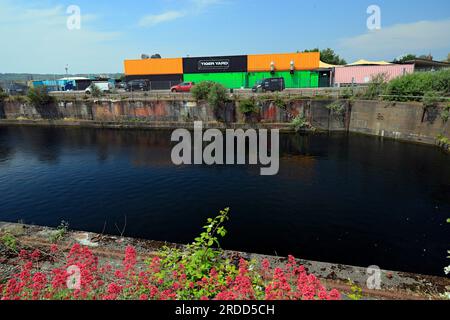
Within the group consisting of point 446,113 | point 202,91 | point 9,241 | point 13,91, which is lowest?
point 9,241

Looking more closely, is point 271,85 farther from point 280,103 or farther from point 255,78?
point 255,78

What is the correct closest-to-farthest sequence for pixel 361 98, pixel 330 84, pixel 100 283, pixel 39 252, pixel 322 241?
pixel 100 283 → pixel 39 252 → pixel 322 241 → pixel 361 98 → pixel 330 84

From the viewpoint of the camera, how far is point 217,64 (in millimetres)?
52438

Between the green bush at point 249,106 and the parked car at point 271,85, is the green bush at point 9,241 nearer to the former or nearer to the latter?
the green bush at point 249,106

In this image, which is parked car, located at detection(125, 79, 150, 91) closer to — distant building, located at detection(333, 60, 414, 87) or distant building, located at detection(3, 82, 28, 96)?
distant building, located at detection(3, 82, 28, 96)

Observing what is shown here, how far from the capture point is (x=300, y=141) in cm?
3061

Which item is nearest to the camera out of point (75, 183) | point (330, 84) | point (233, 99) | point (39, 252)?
point (39, 252)

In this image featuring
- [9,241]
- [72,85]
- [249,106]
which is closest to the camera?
[9,241]

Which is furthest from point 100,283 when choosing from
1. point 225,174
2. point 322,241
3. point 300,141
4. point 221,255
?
point 300,141

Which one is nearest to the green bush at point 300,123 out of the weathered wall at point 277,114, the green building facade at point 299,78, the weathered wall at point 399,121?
the weathered wall at point 277,114

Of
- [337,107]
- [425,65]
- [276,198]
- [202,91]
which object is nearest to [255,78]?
[202,91]

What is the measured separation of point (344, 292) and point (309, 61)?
4890 centimetres

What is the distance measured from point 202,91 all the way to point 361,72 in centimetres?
2815

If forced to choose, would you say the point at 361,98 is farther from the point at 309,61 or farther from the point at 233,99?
the point at 309,61
